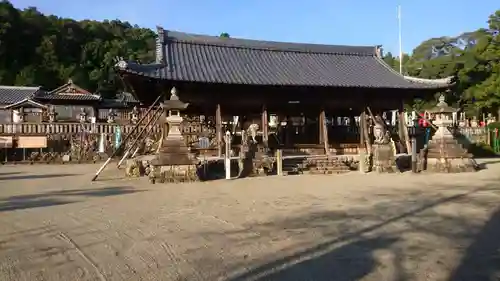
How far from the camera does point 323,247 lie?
5359 millimetres

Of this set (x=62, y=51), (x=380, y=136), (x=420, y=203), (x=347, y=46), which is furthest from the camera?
(x=62, y=51)

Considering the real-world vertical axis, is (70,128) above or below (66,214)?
above

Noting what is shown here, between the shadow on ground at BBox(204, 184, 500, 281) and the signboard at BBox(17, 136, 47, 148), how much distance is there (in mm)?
21420

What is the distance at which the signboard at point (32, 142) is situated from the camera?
→ 24109 millimetres

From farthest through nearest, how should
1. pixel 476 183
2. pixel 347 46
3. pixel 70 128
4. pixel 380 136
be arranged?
1. pixel 70 128
2. pixel 347 46
3. pixel 380 136
4. pixel 476 183

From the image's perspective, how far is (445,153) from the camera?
1600cm

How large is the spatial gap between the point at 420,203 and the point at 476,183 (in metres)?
4.67

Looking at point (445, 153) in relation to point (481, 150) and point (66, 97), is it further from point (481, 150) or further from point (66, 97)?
point (66, 97)

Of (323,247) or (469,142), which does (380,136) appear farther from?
(469,142)

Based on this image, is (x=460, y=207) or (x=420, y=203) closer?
(x=460, y=207)

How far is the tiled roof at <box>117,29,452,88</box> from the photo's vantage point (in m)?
17.6

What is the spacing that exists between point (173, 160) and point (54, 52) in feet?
179

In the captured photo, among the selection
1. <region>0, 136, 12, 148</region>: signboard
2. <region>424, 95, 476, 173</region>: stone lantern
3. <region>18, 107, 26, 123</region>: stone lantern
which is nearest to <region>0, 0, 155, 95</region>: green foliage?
<region>18, 107, 26, 123</region>: stone lantern

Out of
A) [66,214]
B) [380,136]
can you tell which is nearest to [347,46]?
[380,136]
